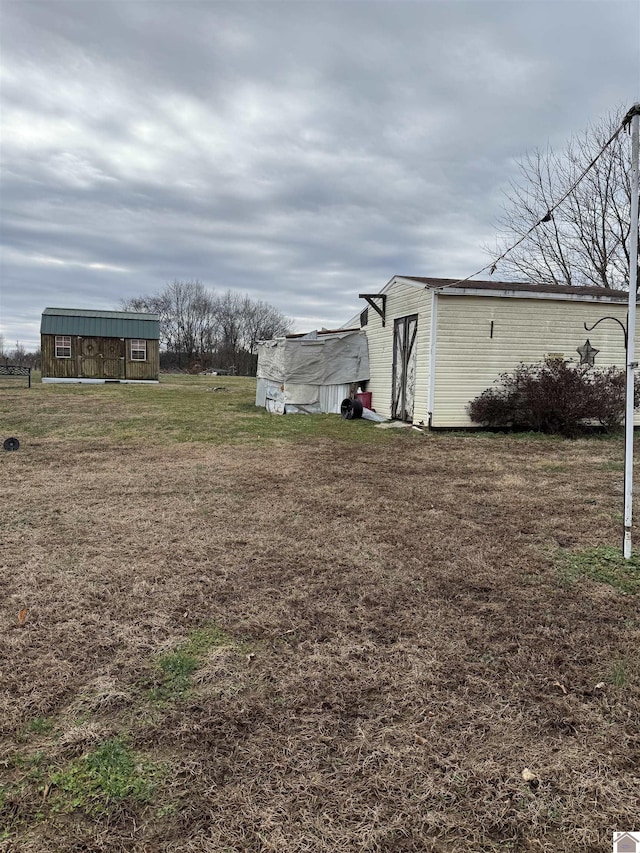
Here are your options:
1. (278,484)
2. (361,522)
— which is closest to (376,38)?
(278,484)

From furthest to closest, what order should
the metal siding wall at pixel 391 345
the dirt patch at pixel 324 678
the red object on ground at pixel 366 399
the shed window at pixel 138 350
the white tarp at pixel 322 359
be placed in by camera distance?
the shed window at pixel 138 350
the red object on ground at pixel 366 399
the white tarp at pixel 322 359
the metal siding wall at pixel 391 345
the dirt patch at pixel 324 678

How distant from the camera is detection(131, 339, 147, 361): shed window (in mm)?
26719

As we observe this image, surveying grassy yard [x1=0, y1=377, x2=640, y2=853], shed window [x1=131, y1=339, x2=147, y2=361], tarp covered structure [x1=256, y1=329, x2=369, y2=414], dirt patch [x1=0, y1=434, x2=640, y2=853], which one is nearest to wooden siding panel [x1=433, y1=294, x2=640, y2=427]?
tarp covered structure [x1=256, y1=329, x2=369, y2=414]

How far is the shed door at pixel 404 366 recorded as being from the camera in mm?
11109

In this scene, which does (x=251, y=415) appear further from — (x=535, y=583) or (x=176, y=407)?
(x=535, y=583)

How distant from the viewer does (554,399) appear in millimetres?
9805

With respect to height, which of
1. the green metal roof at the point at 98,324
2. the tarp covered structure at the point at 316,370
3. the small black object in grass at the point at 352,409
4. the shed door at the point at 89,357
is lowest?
the small black object in grass at the point at 352,409

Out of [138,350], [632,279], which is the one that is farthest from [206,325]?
[632,279]

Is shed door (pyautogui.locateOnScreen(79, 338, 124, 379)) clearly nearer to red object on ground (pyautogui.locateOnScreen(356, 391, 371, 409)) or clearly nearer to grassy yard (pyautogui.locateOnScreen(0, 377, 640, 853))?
red object on ground (pyautogui.locateOnScreen(356, 391, 371, 409))

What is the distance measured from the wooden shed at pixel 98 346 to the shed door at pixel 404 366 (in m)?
18.7

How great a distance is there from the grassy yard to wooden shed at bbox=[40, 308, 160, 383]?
912 inches

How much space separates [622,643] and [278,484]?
3.87m

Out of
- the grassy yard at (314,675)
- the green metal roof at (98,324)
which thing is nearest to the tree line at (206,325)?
the green metal roof at (98,324)

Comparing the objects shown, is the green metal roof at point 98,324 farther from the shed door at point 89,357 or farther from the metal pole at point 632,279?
the metal pole at point 632,279
